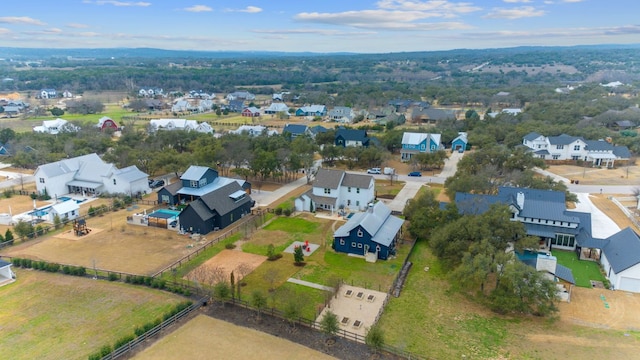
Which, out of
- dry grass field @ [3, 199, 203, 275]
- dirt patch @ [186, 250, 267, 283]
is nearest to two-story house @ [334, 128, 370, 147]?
dry grass field @ [3, 199, 203, 275]

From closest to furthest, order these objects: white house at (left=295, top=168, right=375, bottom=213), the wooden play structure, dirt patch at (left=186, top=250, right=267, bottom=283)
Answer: dirt patch at (left=186, top=250, right=267, bottom=283)
the wooden play structure
white house at (left=295, top=168, right=375, bottom=213)

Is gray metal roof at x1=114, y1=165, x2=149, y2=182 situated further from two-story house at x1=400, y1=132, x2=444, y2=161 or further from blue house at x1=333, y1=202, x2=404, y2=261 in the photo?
two-story house at x1=400, y1=132, x2=444, y2=161

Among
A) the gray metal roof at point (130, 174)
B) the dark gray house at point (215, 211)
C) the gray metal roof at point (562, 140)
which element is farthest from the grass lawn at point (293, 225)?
the gray metal roof at point (562, 140)

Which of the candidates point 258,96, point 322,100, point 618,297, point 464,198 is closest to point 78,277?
point 464,198

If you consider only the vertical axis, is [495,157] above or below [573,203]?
above

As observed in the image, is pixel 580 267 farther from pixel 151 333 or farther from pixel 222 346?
pixel 151 333

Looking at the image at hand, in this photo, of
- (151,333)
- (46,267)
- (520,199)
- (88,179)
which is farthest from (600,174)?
(88,179)

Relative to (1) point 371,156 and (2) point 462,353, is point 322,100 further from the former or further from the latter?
(2) point 462,353
